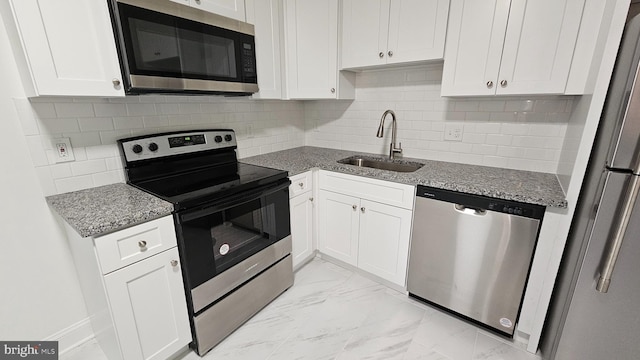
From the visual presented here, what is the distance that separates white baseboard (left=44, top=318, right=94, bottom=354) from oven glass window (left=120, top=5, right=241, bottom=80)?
4.94 ft

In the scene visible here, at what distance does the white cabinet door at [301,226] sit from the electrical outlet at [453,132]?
3.74 feet

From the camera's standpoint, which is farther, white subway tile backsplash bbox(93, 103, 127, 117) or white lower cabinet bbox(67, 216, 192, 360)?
white subway tile backsplash bbox(93, 103, 127, 117)

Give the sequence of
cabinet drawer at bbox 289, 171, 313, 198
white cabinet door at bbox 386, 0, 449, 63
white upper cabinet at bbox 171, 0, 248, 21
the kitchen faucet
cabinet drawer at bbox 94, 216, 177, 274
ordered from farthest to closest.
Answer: the kitchen faucet < cabinet drawer at bbox 289, 171, 313, 198 < white cabinet door at bbox 386, 0, 449, 63 < white upper cabinet at bbox 171, 0, 248, 21 < cabinet drawer at bbox 94, 216, 177, 274

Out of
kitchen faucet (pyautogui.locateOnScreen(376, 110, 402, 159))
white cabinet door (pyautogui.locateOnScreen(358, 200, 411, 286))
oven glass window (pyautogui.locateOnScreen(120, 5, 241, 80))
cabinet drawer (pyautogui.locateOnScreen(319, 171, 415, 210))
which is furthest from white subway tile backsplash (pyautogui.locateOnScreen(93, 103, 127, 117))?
kitchen faucet (pyautogui.locateOnScreen(376, 110, 402, 159))

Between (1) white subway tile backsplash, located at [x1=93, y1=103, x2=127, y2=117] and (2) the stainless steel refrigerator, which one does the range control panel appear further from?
(2) the stainless steel refrigerator

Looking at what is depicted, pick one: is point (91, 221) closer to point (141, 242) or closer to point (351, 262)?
point (141, 242)

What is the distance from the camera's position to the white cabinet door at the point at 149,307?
3.85 feet

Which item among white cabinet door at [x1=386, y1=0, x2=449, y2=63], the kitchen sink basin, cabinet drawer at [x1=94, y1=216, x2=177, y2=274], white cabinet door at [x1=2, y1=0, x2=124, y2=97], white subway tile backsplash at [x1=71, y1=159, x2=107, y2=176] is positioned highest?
white cabinet door at [x1=386, y1=0, x2=449, y2=63]

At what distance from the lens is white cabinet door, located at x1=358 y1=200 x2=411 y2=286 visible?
6.03 ft

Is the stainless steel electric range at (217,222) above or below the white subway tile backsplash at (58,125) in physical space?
below

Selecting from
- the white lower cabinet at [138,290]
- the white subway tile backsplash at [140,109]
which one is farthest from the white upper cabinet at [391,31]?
the white lower cabinet at [138,290]

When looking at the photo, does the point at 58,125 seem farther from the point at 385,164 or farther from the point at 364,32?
the point at 385,164

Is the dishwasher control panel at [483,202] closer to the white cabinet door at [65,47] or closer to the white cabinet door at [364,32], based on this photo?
the white cabinet door at [364,32]

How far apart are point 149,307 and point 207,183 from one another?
669mm
